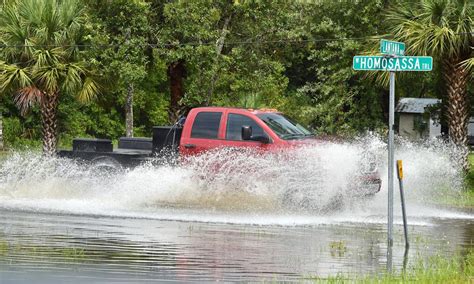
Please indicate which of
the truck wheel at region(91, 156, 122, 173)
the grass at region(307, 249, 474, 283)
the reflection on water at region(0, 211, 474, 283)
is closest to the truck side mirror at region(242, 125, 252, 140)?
the reflection on water at region(0, 211, 474, 283)

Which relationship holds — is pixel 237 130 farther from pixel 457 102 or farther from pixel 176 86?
pixel 176 86

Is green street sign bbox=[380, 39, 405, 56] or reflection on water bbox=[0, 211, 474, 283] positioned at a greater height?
green street sign bbox=[380, 39, 405, 56]

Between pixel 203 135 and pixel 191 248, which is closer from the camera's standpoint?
pixel 191 248

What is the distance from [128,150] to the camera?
24344 millimetres

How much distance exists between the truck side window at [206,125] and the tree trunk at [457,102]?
34.7ft

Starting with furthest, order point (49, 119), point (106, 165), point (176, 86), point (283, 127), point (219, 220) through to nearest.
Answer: point (176, 86), point (49, 119), point (106, 165), point (283, 127), point (219, 220)

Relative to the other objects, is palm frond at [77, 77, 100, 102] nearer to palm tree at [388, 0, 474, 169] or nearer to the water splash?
the water splash

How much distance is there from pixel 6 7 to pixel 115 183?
1285 centimetres

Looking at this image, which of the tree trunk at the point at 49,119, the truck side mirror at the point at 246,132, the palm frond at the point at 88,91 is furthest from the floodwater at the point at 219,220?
the tree trunk at the point at 49,119

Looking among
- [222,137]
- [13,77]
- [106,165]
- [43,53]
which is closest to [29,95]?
[13,77]

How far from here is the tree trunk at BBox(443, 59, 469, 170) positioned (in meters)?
30.7

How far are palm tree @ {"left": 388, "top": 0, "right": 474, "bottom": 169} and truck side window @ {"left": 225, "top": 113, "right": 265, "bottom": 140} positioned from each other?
28.7 feet

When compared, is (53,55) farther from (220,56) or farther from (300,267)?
(300,267)

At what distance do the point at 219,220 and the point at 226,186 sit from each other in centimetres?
229
